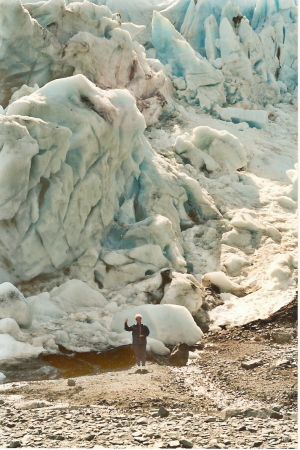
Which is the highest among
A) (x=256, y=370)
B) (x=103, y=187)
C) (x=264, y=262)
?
(x=103, y=187)

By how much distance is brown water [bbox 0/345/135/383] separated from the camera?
28.9ft

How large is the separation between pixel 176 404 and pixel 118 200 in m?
7.61

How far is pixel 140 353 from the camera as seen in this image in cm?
913

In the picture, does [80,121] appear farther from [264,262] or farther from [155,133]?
[155,133]

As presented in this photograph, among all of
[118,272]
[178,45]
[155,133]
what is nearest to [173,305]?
[118,272]

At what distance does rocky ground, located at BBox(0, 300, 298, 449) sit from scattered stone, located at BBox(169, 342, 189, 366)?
167 mm

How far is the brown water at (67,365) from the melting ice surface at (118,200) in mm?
174

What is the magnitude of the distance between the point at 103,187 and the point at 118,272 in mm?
2099

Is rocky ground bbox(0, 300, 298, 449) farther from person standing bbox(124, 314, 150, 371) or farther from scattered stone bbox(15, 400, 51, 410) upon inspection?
person standing bbox(124, 314, 150, 371)

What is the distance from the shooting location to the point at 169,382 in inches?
331

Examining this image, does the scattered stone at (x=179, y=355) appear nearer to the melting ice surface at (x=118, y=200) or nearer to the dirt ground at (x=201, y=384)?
the dirt ground at (x=201, y=384)

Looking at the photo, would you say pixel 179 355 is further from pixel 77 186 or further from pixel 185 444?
pixel 77 186

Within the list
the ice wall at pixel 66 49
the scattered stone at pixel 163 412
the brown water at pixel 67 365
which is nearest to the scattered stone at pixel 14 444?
the scattered stone at pixel 163 412

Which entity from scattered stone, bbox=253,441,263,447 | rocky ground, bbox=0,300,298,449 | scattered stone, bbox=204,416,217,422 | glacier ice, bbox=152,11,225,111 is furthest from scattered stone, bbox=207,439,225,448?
glacier ice, bbox=152,11,225,111
